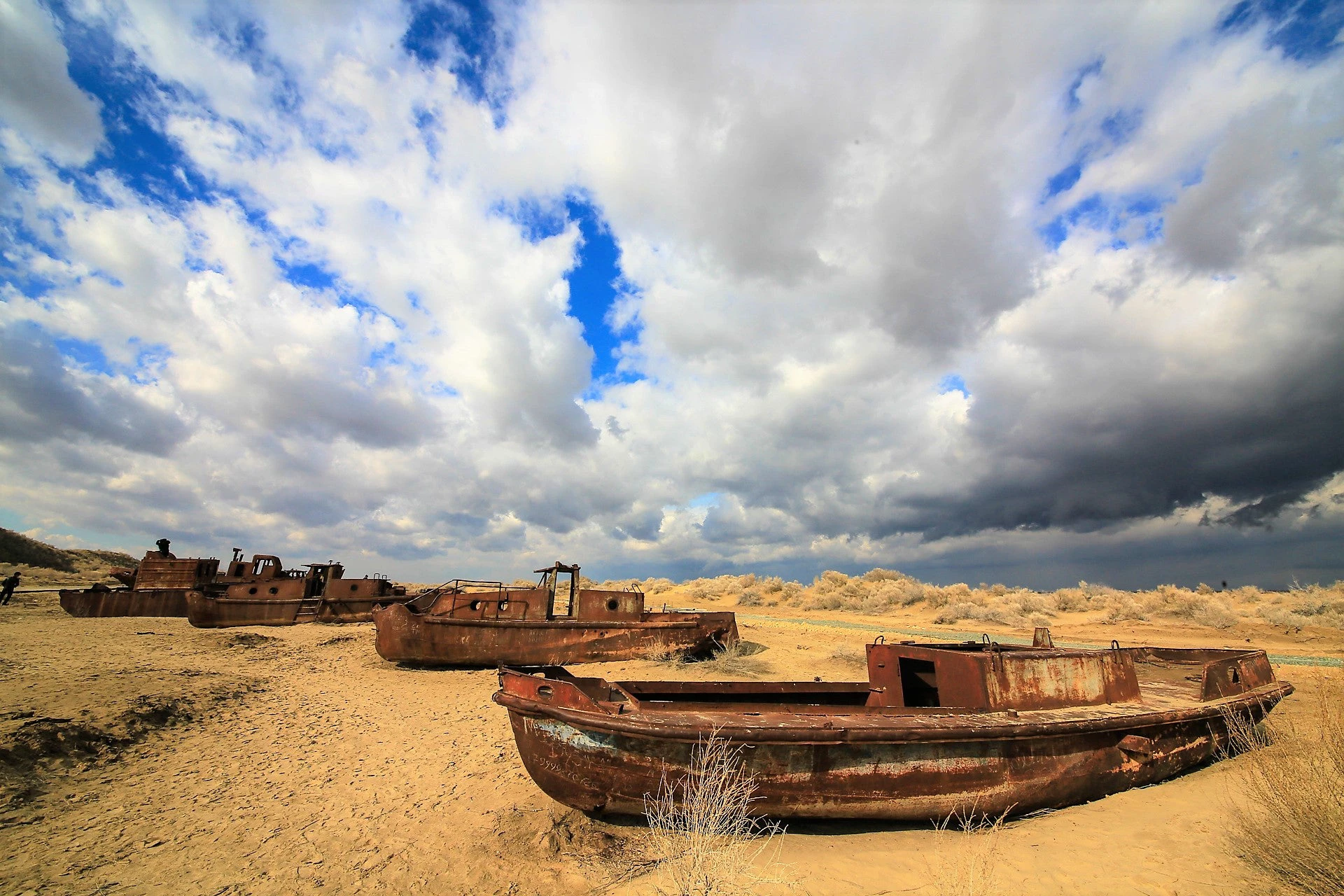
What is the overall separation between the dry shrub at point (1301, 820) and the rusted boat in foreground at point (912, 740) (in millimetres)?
1093

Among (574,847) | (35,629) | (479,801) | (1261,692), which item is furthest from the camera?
(35,629)

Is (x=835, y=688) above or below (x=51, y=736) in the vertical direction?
above

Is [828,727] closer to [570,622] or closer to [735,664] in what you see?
[735,664]

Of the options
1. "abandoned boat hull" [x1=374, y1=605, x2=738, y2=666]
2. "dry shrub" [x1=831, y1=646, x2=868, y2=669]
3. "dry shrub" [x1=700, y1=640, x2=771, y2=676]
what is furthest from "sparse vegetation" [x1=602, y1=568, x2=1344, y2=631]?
"abandoned boat hull" [x1=374, y1=605, x2=738, y2=666]

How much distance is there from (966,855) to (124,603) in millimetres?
32818

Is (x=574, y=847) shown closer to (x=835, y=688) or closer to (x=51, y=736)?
(x=835, y=688)

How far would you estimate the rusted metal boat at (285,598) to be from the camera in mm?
21641

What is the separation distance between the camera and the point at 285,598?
76.7ft

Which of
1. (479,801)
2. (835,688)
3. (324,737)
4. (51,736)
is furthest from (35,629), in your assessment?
(835,688)

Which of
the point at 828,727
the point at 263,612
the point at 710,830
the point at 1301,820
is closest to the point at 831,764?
the point at 828,727

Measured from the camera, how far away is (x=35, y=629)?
18438 mm

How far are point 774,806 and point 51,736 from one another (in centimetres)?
901

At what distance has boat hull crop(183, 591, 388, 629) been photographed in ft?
69.8

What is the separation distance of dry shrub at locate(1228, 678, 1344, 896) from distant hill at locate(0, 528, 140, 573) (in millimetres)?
70966
